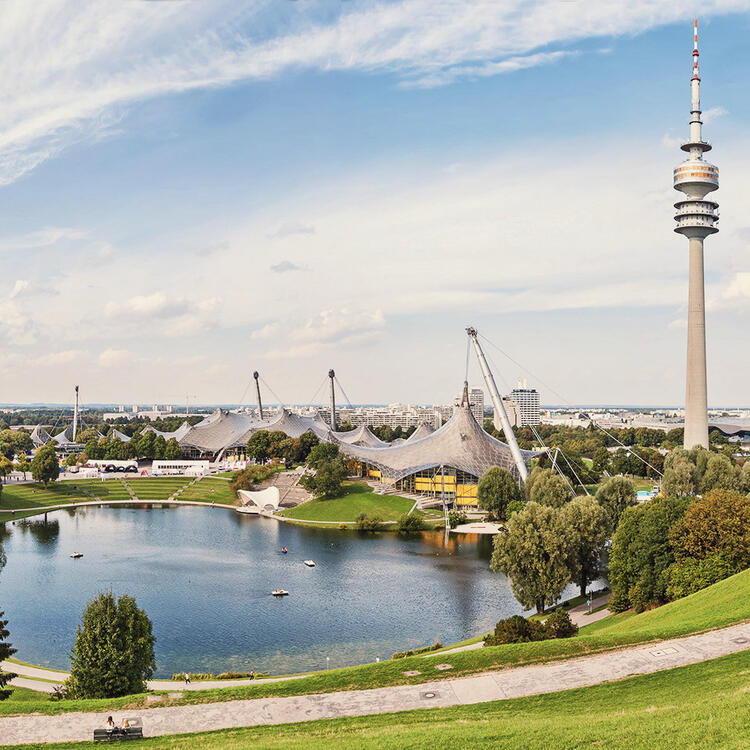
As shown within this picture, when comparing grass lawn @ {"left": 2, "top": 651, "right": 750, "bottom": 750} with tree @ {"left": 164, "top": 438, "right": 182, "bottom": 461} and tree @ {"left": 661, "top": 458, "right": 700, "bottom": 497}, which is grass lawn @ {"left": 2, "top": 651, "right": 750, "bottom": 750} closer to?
tree @ {"left": 661, "top": 458, "right": 700, "bottom": 497}

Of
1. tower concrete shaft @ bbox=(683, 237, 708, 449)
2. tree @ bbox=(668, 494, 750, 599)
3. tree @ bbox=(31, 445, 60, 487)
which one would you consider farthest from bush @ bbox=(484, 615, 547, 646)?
tree @ bbox=(31, 445, 60, 487)

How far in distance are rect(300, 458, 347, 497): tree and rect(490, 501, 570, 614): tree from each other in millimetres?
38741

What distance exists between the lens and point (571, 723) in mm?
14391

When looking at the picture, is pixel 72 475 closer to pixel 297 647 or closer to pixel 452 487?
pixel 452 487

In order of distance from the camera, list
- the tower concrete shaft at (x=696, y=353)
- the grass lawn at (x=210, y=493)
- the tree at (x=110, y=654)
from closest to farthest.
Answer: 1. the tree at (x=110, y=654)
2. the tower concrete shaft at (x=696, y=353)
3. the grass lawn at (x=210, y=493)

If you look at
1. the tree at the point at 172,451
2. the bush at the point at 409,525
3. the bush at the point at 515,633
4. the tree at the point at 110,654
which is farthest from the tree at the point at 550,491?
the tree at the point at 172,451

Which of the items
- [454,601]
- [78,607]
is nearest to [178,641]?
[78,607]

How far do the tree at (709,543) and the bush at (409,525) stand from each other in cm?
3352

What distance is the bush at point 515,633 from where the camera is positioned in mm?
25672

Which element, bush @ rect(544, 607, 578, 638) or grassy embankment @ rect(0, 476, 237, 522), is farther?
grassy embankment @ rect(0, 476, 237, 522)

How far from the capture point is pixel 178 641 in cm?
3512

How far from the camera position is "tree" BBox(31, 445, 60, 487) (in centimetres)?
8194

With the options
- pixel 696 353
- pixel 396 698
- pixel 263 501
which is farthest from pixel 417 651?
pixel 696 353

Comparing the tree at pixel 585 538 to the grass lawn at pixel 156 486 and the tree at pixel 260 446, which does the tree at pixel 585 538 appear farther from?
the tree at pixel 260 446
